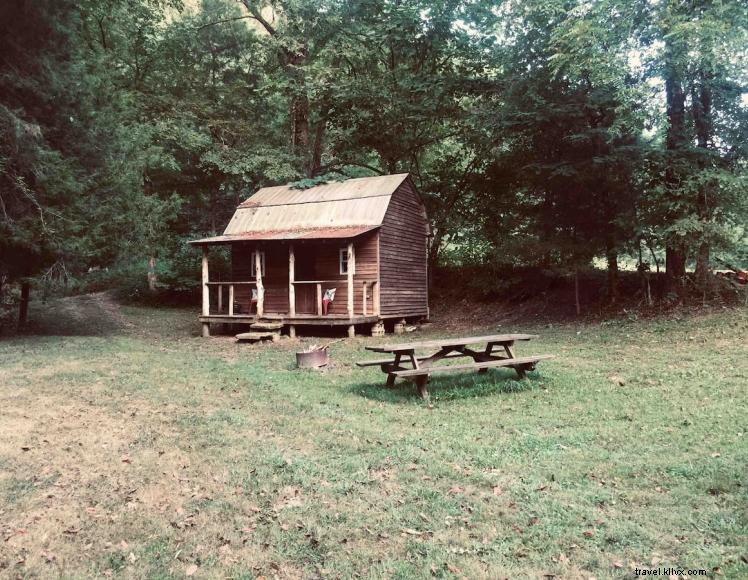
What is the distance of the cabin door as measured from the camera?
2020 cm

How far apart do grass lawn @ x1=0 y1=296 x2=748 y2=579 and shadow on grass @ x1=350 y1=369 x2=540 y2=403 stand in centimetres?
5

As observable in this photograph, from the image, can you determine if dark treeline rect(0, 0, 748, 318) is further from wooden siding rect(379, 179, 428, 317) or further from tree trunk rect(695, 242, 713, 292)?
wooden siding rect(379, 179, 428, 317)

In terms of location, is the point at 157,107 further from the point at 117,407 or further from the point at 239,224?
the point at 117,407

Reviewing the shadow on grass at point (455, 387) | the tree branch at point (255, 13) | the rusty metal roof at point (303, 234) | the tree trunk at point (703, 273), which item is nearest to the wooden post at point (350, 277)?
the rusty metal roof at point (303, 234)

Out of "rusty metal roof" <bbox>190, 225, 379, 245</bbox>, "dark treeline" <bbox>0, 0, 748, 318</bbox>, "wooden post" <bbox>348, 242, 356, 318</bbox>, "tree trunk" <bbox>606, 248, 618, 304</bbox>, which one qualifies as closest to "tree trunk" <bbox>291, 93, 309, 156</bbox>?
"dark treeline" <bbox>0, 0, 748, 318</bbox>

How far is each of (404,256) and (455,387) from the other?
12010 mm

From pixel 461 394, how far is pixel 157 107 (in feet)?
78.6

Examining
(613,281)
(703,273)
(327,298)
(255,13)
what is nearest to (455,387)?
(327,298)

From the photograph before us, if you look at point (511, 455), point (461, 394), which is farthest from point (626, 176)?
point (511, 455)

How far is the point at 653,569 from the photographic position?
3539mm

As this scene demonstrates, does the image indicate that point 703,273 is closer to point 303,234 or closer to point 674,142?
point 674,142

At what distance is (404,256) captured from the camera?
822 inches

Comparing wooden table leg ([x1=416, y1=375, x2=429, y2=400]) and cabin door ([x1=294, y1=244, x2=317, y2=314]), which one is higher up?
cabin door ([x1=294, y1=244, x2=317, y2=314])

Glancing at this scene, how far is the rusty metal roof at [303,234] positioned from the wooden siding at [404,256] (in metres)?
1.39
